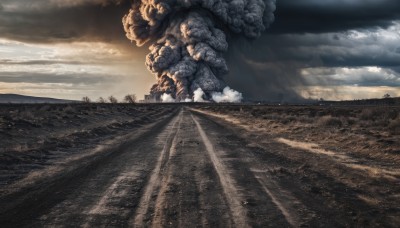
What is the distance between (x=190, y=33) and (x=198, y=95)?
23.5 metres

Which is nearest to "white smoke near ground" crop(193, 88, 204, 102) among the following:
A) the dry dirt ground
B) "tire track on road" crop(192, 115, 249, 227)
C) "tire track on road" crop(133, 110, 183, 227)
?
the dry dirt ground

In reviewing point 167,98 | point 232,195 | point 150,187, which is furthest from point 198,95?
point 232,195

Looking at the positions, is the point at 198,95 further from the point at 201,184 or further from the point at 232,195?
the point at 232,195

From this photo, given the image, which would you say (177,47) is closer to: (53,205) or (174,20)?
(174,20)

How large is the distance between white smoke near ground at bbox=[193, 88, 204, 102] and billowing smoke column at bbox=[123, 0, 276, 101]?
30.7 inches

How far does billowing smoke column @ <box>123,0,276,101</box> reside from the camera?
12269 centimetres

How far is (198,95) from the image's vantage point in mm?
135125

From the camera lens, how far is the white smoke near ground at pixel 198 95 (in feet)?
438

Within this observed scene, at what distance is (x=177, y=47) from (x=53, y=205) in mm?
124937

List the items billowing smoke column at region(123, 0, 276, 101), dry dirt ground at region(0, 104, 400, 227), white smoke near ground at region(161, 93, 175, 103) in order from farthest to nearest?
white smoke near ground at region(161, 93, 175, 103) → billowing smoke column at region(123, 0, 276, 101) → dry dirt ground at region(0, 104, 400, 227)

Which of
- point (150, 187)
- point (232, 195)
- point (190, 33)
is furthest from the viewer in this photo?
point (190, 33)

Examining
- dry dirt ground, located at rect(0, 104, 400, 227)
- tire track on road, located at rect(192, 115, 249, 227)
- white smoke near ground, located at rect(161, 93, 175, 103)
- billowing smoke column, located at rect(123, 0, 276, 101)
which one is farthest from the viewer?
white smoke near ground, located at rect(161, 93, 175, 103)

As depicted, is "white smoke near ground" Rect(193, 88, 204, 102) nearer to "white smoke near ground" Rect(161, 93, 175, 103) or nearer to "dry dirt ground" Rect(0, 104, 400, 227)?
"white smoke near ground" Rect(161, 93, 175, 103)

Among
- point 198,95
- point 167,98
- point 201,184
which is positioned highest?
point 198,95
